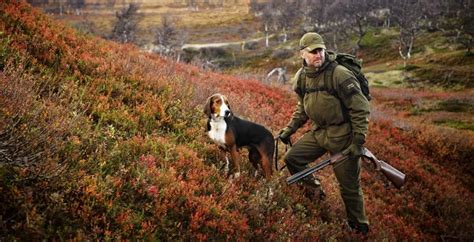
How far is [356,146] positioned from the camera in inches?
223

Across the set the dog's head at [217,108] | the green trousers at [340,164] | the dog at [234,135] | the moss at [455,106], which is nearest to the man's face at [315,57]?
the green trousers at [340,164]

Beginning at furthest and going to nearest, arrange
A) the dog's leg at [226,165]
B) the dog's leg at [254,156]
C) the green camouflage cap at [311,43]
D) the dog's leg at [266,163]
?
the dog's leg at [254,156] < the dog's leg at [266,163] < the dog's leg at [226,165] < the green camouflage cap at [311,43]

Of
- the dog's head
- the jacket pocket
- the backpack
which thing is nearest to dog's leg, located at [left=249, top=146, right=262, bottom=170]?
the dog's head

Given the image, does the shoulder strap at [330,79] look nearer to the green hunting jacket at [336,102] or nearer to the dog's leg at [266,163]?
the green hunting jacket at [336,102]

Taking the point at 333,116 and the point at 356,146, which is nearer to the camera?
the point at 356,146

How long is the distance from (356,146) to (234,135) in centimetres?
210

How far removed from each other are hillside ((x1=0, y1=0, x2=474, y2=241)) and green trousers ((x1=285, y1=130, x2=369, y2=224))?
1.58 ft

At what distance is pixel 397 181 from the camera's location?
6.52 metres

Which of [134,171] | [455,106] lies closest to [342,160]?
[134,171]

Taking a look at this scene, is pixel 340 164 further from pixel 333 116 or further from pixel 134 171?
pixel 134 171

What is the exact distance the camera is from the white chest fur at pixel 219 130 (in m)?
5.99

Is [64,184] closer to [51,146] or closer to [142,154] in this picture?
[51,146]

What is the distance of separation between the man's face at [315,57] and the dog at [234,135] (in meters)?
1.53

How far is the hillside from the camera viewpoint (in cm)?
386
